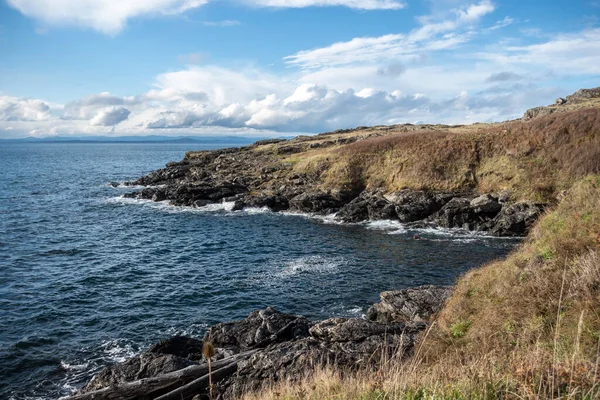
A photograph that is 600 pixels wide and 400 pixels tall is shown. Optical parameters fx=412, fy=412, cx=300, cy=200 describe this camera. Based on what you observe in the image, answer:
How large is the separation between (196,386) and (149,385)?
164 cm

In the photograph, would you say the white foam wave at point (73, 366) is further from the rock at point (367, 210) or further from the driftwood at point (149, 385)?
the rock at point (367, 210)

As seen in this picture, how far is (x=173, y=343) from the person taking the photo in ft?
61.0

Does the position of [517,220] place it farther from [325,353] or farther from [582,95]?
[582,95]

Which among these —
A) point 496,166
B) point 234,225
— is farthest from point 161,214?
point 496,166

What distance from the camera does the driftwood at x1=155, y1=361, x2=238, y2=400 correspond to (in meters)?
14.1

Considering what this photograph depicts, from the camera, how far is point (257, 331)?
1880 centimetres

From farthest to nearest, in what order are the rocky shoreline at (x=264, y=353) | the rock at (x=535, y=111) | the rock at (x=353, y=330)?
1. the rock at (x=535, y=111)
2. the rock at (x=353, y=330)
3. the rocky shoreline at (x=264, y=353)

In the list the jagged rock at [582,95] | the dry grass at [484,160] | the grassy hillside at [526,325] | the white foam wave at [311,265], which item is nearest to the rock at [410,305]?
the grassy hillside at [526,325]

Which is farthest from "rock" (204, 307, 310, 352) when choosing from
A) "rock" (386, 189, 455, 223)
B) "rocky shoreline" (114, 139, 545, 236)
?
"rock" (386, 189, 455, 223)

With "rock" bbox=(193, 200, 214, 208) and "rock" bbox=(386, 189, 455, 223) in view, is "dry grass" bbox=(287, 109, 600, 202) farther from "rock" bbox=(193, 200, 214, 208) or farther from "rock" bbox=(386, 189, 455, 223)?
"rock" bbox=(193, 200, 214, 208)

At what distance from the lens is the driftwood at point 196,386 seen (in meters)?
14.1

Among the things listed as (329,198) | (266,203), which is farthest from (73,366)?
(329,198)

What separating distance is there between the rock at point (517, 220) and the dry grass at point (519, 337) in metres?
20.0

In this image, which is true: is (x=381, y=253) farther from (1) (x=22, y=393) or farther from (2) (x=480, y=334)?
(1) (x=22, y=393)
